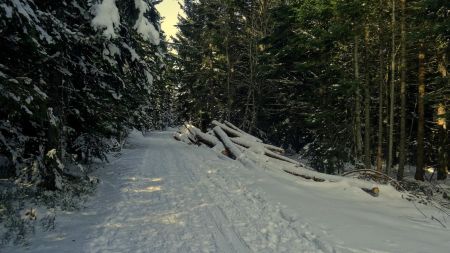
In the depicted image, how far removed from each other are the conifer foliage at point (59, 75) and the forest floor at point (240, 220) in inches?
61.6

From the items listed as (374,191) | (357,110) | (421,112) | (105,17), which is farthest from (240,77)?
(105,17)

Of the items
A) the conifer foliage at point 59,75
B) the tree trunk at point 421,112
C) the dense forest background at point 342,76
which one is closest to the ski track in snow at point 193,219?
the conifer foliage at point 59,75

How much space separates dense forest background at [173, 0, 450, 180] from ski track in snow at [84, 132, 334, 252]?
764 centimetres

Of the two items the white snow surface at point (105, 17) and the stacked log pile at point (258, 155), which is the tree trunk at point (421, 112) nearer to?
the stacked log pile at point (258, 155)

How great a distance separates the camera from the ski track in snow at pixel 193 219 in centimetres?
608

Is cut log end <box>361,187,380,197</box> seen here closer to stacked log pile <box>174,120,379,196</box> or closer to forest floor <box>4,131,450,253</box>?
stacked log pile <box>174,120,379,196</box>

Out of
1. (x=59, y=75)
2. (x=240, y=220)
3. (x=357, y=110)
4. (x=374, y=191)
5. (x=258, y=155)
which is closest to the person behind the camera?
(x=240, y=220)

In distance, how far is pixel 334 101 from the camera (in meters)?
20.8

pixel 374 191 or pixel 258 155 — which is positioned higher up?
pixel 258 155

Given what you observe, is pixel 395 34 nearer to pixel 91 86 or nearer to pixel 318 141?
pixel 318 141

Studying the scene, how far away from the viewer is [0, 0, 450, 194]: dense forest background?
7.68 metres

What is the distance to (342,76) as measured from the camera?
1825 cm

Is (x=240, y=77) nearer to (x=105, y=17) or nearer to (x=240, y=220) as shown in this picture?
(x=105, y=17)

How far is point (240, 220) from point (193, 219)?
926 millimetres
